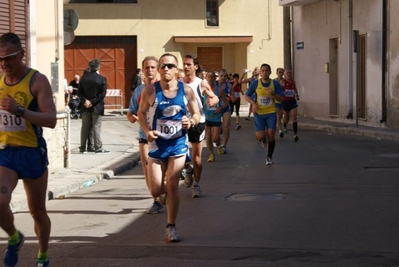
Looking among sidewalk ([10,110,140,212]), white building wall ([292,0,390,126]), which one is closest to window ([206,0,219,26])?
white building wall ([292,0,390,126])

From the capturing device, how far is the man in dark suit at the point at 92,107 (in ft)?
63.7

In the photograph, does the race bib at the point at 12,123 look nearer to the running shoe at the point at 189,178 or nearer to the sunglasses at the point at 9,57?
the sunglasses at the point at 9,57

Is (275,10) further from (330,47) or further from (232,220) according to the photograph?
(232,220)

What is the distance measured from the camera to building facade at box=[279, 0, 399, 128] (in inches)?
1033

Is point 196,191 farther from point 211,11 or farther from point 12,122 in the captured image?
point 211,11

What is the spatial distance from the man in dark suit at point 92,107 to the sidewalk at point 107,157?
32 cm

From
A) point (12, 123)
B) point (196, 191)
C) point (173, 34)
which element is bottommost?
point (196, 191)

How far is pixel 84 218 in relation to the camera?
1078cm

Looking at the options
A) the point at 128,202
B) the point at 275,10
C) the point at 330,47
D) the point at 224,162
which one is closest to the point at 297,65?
the point at 330,47

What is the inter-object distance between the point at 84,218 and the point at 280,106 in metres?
14.6

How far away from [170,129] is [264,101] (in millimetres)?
7687

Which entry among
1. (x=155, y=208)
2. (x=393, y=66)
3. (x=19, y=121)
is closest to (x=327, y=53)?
(x=393, y=66)

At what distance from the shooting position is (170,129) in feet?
30.1

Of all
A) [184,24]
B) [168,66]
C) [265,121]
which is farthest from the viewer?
[184,24]
